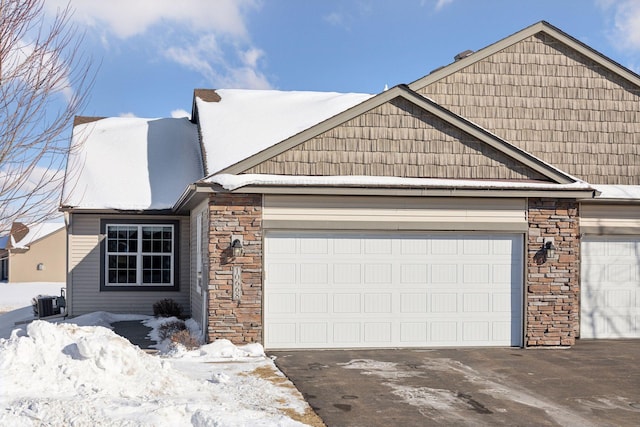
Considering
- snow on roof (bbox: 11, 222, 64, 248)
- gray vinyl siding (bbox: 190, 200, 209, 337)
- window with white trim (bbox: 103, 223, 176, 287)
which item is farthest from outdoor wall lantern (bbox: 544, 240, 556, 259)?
snow on roof (bbox: 11, 222, 64, 248)

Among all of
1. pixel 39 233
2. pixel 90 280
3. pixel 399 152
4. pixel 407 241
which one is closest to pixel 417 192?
pixel 399 152

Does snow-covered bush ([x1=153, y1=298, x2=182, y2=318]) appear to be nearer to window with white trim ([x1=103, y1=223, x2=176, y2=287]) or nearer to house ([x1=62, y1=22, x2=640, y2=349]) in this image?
window with white trim ([x1=103, y1=223, x2=176, y2=287])

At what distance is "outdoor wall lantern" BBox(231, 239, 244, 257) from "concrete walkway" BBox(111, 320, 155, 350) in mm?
2498

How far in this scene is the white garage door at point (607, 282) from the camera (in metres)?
14.5

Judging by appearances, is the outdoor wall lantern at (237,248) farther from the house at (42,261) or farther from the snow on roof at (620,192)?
the house at (42,261)

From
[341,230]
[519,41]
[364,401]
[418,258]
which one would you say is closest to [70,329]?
[364,401]

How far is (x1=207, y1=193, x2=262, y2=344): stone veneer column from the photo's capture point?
39.5ft

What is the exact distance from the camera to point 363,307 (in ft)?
41.2

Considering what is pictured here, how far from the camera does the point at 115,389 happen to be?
7.98 meters

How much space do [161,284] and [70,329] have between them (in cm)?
830

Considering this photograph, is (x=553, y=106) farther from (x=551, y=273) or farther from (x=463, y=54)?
(x=551, y=273)

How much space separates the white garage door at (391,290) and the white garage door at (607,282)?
2.42 metres

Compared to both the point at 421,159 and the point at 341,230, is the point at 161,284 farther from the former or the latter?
the point at 421,159

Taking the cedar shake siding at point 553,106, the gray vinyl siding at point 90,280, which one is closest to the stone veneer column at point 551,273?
the cedar shake siding at point 553,106
